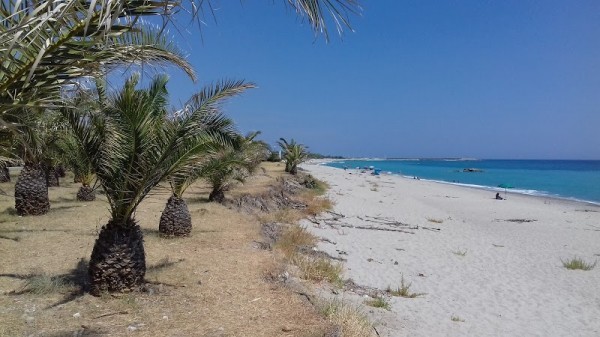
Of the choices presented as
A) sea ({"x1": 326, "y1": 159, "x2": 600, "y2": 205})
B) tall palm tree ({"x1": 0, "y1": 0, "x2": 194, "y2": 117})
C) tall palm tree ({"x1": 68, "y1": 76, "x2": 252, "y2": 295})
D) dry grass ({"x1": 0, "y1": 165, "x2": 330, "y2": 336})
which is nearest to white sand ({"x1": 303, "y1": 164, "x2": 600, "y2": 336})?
dry grass ({"x1": 0, "y1": 165, "x2": 330, "y2": 336})

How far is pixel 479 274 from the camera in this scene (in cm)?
929

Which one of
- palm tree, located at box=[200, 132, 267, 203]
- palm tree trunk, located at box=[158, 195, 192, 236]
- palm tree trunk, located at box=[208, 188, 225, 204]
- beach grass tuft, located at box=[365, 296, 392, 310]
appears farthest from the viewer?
palm tree trunk, located at box=[208, 188, 225, 204]

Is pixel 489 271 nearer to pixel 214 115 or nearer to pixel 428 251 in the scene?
pixel 428 251

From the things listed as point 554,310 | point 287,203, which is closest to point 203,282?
point 554,310

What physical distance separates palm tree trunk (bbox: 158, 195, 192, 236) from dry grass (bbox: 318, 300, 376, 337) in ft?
14.0

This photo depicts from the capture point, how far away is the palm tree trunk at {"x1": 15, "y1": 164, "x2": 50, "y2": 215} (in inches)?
362

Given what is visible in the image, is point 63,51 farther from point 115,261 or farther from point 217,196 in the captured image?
point 217,196

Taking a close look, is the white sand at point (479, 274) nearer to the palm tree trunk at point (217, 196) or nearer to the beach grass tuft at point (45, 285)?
the palm tree trunk at point (217, 196)

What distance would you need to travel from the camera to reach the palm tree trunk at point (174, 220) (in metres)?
8.48

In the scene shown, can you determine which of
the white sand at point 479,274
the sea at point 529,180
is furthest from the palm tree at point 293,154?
the sea at point 529,180

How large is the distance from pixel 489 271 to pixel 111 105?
8169 mm

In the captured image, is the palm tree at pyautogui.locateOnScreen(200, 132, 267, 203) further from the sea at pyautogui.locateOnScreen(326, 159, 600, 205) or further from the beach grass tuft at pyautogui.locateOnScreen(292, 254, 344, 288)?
the sea at pyautogui.locateOnScreen(326, 159, 600, 205)

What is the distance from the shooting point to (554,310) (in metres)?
7.25

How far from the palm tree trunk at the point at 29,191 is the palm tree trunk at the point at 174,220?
2917 mm
